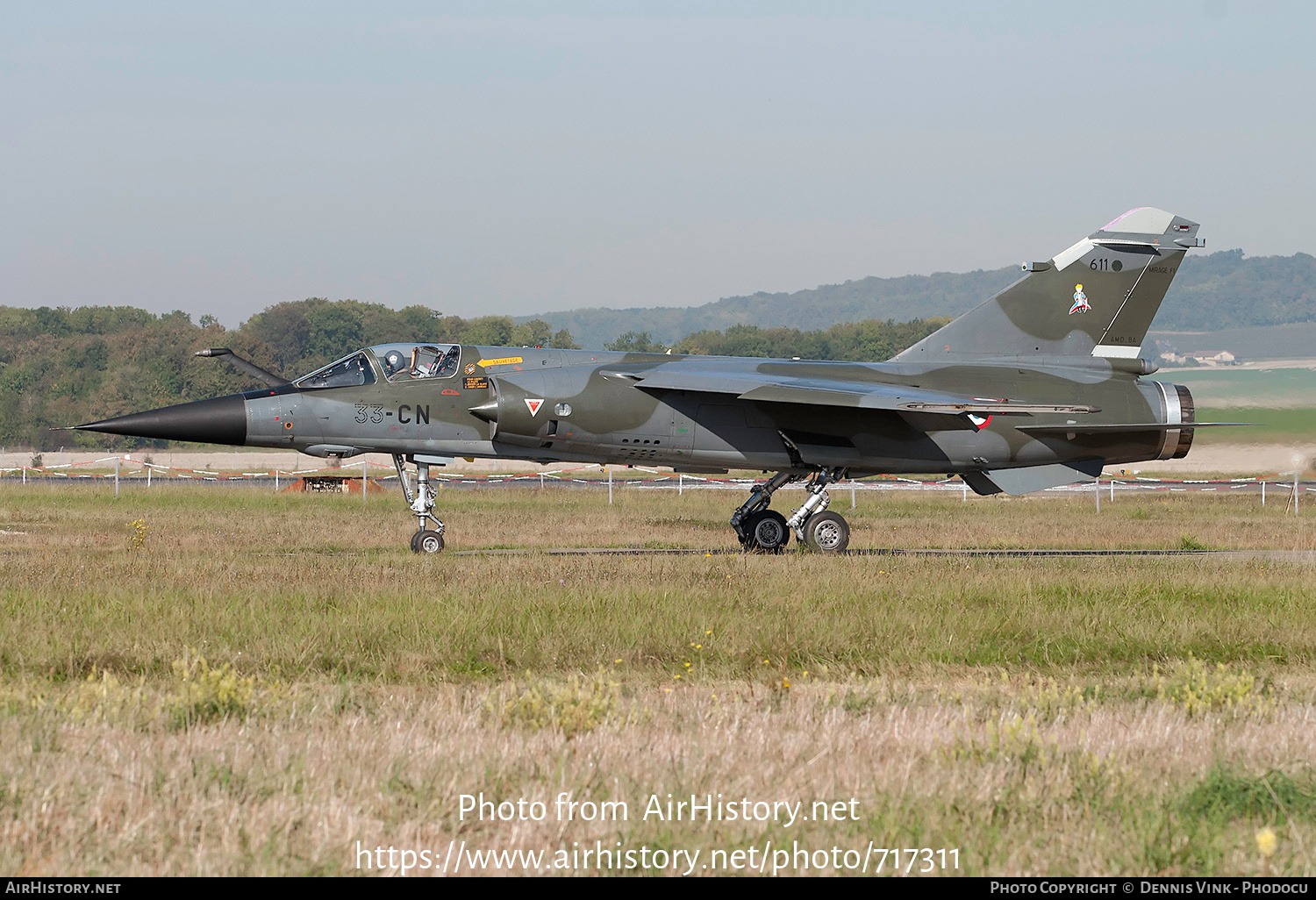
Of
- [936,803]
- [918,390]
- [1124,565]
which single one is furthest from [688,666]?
[918,390]

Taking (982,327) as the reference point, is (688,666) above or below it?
below

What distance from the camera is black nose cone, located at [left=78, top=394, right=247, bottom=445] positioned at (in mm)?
16844

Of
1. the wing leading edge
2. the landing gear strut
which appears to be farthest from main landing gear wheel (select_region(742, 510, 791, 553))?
the wing leading edge

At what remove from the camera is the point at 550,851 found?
4.27 m

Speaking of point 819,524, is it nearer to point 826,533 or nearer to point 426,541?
point 826,533

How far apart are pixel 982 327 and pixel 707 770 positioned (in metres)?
15.8

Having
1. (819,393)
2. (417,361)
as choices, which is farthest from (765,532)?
(417,361)

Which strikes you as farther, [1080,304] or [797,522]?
[1080,304]

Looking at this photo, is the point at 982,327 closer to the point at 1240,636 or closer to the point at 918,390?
the point at 918,390

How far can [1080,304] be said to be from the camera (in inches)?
778

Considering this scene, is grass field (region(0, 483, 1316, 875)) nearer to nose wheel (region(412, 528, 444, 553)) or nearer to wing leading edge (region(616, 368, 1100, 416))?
nose wheel (region(412, 528, 444, 553))

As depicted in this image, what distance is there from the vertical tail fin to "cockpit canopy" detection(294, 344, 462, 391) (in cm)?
740

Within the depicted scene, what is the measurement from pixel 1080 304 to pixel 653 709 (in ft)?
50.1

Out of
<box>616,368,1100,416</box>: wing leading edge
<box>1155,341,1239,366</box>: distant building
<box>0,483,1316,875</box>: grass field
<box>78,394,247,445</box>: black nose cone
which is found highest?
<box>1155,341,1239,366</box>: distant building
